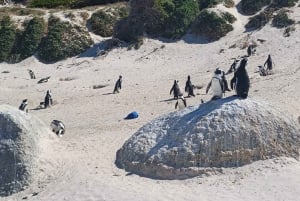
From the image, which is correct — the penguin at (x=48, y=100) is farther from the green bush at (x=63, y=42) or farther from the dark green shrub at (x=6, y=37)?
the dark green shrub at (x=6, y=37)

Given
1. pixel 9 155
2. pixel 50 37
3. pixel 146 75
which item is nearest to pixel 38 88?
pixel 146 75

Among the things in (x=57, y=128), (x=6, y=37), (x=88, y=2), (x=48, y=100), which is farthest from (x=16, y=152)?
(x=88, y=2)

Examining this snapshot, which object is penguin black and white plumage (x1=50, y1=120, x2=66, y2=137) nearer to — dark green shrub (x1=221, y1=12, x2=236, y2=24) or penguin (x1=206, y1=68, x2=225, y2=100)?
penguin (x1=206, y1=68, x2=225, y2=100)

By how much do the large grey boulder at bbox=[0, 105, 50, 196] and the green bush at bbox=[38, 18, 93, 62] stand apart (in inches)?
866

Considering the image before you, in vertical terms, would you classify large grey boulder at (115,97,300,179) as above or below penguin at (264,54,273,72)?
below

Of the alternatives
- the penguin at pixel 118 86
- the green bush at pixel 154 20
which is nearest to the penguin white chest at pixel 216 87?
the penguin at pixel 118 86

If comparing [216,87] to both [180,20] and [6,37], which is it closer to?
[180,20]

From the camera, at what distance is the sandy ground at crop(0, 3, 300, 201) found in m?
15.8

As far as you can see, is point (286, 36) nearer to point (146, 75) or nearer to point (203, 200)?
point (146, 75)

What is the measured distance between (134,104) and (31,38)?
53.1ft

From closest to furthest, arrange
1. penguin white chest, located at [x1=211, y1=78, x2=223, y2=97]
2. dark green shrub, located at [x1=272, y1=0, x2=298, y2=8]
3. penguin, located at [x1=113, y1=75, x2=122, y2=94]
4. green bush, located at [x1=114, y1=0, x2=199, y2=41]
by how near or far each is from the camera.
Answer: penguin white chest, located at [x1=211, y1=78, x2=223, y2=97] → penguin, located at [x1=113, y1=75, x2=122, y2=94] → dark green shrub, located at [x1=272, y1=0, x2=298, y2=8] → green bush, located at [x1=114, y1=0, x2=199, y2=41]

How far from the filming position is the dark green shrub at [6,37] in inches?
1599

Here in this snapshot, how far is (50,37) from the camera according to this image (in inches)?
1625

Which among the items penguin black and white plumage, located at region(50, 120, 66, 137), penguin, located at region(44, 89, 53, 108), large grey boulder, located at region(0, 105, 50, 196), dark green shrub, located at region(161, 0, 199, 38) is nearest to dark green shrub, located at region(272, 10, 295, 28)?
dark green shrub, located at region(161, 0, 199, 38)
